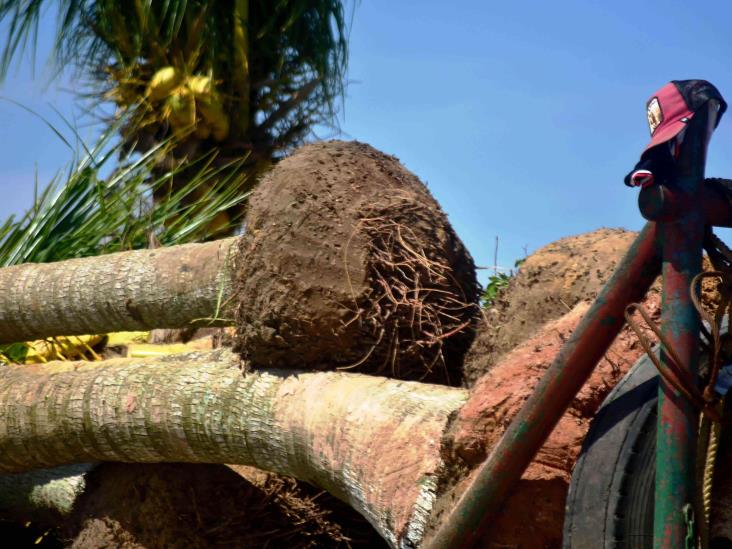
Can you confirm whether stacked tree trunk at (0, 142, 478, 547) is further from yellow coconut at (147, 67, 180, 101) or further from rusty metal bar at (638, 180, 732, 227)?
yellow coconut at (147, 67, 180, 101)

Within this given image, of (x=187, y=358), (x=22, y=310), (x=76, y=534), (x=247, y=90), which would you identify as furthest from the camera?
(x=247, y=90)

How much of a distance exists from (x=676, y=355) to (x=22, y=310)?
4172 mm

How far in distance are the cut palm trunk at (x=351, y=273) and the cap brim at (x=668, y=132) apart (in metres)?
1.60

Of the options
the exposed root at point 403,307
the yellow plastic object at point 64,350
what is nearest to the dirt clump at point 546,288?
the exposed root at point 403,307

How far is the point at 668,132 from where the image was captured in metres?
2.02

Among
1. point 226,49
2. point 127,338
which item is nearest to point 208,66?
point 226,49

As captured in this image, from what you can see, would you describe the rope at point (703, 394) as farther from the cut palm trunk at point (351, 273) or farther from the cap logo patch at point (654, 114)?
the cut palm trunk at point (351, 273)

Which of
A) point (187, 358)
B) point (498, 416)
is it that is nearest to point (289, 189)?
point (187, 358)

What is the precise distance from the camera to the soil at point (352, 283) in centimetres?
353

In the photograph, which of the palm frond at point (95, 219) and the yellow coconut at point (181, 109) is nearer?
the palm frond at point (95, 219)

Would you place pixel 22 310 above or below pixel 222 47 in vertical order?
below

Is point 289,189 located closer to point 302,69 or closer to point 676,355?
point 676,355

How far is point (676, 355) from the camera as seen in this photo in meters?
2.00

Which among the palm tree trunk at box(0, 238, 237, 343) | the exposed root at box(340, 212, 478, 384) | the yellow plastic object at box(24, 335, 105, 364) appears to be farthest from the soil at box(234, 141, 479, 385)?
the yellow plastic object at box(24, 335, 105, 364)
